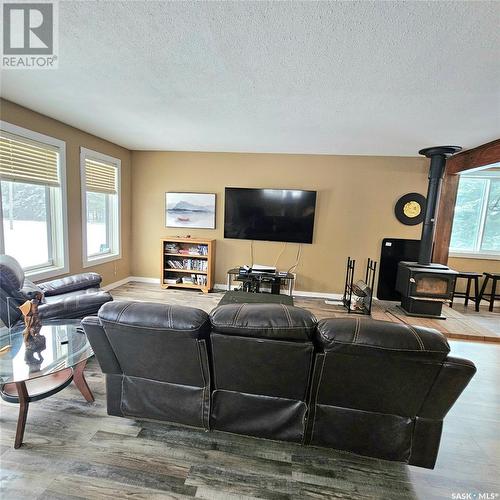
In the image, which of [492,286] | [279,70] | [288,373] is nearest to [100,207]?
[279,70]

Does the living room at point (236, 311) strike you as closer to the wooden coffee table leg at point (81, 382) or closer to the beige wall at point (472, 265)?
the wooden coffee table leg at point (81, 382)

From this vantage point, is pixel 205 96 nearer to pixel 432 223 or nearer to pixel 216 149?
pixel 216 149

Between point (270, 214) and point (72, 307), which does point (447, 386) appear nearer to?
point (72, 307)

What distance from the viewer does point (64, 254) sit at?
12.1 ft

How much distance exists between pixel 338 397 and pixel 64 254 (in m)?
3.87

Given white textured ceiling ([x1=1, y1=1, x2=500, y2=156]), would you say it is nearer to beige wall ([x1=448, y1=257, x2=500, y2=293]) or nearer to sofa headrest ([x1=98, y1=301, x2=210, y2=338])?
sofa headrest ([x1=98, y1=301, x2=210, y2=338])

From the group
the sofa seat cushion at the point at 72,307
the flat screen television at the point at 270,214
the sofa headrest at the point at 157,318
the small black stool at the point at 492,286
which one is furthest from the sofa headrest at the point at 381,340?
the small black stool at the point at 492,286

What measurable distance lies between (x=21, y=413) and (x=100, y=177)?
368 cm

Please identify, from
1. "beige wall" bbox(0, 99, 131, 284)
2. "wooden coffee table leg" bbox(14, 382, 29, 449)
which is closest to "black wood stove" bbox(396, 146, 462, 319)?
"wooden coffee table leg" bbox(14, 382, 29, 449)

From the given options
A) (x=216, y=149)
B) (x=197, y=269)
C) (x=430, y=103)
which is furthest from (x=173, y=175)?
(x=430, y=103)

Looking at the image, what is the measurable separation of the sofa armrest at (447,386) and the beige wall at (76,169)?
4270mm

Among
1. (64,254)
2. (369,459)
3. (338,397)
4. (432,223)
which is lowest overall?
(369,459)

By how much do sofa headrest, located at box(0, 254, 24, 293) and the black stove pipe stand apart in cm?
501

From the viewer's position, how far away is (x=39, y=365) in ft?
5.37
